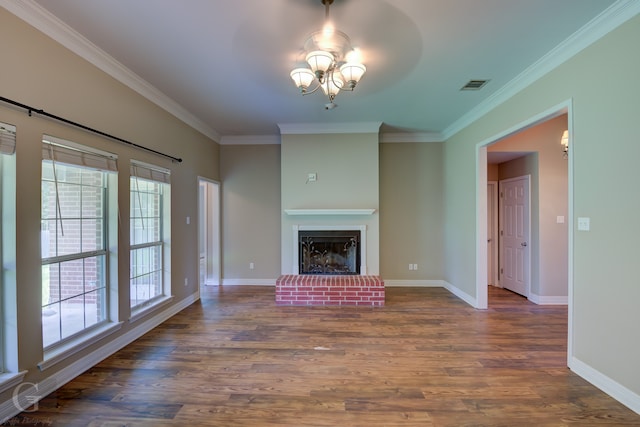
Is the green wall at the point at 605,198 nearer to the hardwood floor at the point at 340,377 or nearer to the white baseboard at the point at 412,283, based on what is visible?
the hardwood floor at the point at 340,377

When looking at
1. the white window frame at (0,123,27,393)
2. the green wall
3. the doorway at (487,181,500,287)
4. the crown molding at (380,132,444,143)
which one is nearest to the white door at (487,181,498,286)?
the doorway at (487,181,500,287)

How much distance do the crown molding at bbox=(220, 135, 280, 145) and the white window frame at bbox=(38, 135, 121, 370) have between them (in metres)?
2.68

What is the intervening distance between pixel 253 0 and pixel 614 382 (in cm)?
378

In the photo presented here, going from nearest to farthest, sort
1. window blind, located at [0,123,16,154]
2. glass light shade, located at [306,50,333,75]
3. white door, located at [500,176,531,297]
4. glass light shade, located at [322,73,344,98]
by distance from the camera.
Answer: window blind, located at [0,123,16,154] → glass light shade, located at [306,50,333,75] → glass light shade, located at [322,73,344,98] → white door, located at [500,176,531,297]

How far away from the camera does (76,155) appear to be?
7.66 ft

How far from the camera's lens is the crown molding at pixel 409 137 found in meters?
5.11

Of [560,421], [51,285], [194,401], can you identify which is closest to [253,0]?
[51,285]

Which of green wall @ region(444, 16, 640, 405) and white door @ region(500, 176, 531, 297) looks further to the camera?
white door @ region(500, 176, 531, 297)

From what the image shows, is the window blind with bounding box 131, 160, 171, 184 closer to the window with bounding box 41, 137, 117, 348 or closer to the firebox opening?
the window with bounding box 41, 137, 117, 348

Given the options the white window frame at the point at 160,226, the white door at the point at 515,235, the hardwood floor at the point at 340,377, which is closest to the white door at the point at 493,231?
the white door at the point at 515,235

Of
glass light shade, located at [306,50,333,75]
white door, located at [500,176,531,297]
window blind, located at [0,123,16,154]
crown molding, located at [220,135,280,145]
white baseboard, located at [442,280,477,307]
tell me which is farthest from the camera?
crown molding, located at [220,135,280,145]

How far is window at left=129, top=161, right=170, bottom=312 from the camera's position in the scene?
3166mm

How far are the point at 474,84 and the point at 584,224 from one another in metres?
1.85

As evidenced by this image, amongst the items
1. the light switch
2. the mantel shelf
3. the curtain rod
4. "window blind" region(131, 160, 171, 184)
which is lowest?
the light switch
